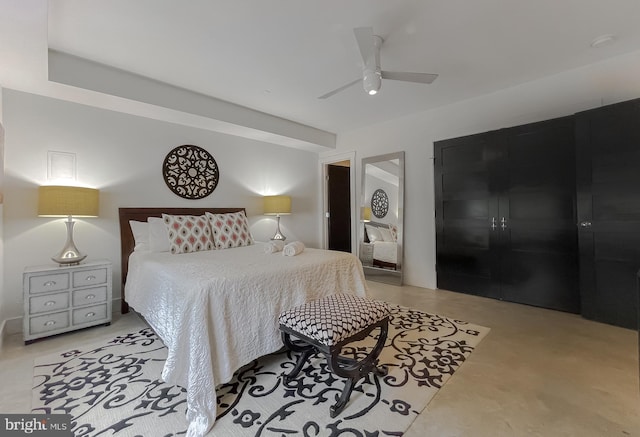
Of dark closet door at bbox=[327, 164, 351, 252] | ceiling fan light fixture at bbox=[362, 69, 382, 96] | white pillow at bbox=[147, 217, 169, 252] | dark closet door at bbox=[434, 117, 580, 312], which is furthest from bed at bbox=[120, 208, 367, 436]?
dark closet door at bbox=[327, 164, 351, 252]

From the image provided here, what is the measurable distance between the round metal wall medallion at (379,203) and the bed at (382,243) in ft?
0.62

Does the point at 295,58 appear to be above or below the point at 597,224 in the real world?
above

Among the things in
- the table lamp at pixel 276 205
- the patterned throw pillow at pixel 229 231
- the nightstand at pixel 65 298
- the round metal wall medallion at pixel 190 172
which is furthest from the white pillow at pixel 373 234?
the nightstand at pixel 65 298

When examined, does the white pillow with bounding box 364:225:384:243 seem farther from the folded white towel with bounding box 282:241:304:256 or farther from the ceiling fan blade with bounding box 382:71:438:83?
the ceiling fan blade with bounding box 382:71:438:83

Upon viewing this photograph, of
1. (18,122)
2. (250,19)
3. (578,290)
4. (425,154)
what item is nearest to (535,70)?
(425,154)

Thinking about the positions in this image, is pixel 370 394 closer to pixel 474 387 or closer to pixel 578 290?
pixel 474 387

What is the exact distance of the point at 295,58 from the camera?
262 cm

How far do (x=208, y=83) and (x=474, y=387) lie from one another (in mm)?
3715

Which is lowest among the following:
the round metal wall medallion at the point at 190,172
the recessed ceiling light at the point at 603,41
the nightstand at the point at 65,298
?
the nightstand at the point at 65,298

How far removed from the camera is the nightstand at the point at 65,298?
2.35 meters

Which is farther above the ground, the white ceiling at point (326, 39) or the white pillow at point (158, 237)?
Result: the white ceiling at point (326, 39)

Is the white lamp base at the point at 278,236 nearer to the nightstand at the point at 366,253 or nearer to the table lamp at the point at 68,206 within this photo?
the nightstand at the point at 366,253

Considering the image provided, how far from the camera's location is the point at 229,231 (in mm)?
3381

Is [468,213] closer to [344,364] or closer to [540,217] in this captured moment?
[540,217]
